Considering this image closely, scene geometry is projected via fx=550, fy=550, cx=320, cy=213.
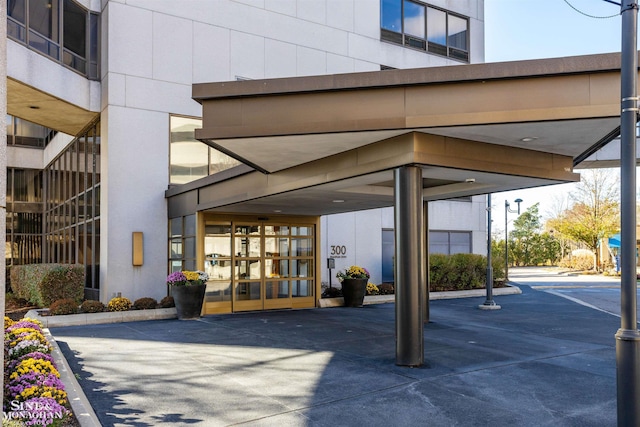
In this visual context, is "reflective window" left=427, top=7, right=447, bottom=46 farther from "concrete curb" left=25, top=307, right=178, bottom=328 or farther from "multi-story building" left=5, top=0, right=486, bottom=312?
"concrete curb" left=25, top=307, right=178, bottom=328

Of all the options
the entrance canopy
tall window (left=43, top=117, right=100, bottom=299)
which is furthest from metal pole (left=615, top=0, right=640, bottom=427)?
tall window (left=43, top=117, right=100, bottom=299)

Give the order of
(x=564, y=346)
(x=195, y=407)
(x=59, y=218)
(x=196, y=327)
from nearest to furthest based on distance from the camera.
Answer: (x=195, y=407) < (x=564, y=346) < (x=196, y=327) < (x=59, y=218)

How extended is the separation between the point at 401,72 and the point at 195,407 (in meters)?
5.75

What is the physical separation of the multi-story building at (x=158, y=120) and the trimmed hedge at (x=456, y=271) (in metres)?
4.47

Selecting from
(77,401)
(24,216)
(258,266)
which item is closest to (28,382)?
Result: (77,401)

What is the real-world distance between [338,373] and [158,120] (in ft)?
42.1

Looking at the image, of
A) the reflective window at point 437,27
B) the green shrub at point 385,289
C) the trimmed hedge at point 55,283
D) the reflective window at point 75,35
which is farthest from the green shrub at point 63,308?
the reflective window at point 437,27

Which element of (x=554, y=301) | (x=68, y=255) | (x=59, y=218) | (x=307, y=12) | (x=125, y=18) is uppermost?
(x=307, y=12)

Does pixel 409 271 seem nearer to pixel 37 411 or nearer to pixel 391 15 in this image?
pixel 37 411

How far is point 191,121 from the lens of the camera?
19.8m

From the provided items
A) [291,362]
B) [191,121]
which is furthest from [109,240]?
[291,362]

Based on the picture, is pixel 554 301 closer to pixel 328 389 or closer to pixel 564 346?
pixel 564 346

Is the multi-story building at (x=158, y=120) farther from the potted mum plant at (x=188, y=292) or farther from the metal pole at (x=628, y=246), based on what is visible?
the metal pole at (x=628, y=246)

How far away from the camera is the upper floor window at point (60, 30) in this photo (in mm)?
16656
